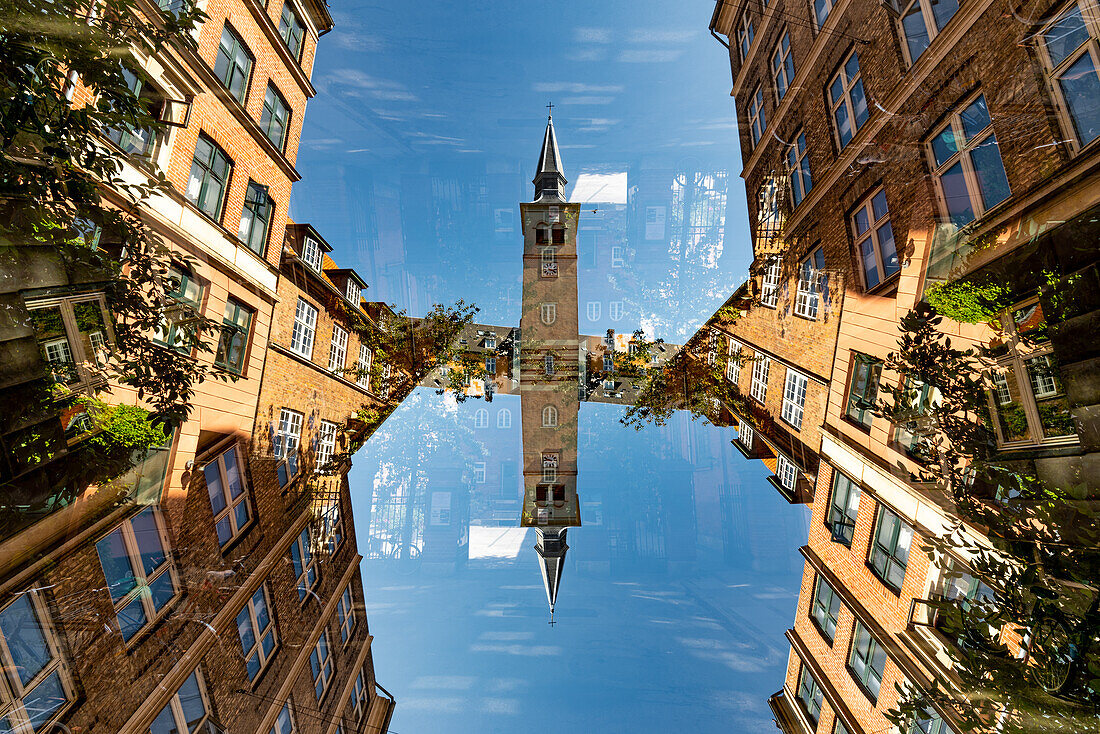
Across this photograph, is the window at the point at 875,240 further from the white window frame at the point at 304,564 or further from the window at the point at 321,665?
the window at the point at 321,665

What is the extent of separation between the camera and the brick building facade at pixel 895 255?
134 inches

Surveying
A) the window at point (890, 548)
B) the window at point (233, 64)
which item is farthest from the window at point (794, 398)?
the window at point (233, 64)

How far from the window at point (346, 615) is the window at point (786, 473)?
908 centimetres

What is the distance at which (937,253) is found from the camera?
4445mm

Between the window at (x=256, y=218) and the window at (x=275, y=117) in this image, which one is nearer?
the window at (x=256, y=218)

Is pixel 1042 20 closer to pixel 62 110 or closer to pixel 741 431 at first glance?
pixel 741 431

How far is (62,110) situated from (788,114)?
10670 mm

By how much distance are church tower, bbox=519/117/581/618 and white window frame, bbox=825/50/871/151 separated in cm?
567

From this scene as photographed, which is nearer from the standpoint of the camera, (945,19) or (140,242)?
(140,242)

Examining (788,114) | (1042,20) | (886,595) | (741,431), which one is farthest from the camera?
(741,431)

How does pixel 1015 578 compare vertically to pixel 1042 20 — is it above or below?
below

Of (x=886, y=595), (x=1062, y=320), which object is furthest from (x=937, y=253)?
(x=886, y=595)

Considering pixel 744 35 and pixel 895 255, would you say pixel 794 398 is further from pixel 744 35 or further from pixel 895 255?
pixel 744 35

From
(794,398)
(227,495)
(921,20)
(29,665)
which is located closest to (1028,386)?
(794,398)
